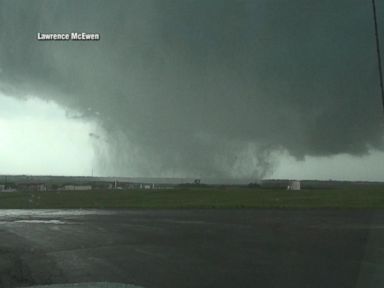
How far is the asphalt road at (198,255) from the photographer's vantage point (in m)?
11.2

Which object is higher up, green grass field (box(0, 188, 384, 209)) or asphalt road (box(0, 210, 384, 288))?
green grass field (box(0, 188, 384, 209))

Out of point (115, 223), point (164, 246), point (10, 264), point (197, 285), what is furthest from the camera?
point (115, 223)

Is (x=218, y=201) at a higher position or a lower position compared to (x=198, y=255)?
higher

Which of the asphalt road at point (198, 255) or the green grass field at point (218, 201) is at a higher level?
the green grass field at point (218, 201)

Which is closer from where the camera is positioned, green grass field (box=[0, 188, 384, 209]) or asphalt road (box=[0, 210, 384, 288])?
asphalt road (box=[0, 210, 384, 288])

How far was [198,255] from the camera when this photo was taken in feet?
48.7

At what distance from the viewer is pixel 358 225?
24.0m

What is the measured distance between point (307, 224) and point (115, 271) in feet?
47.1

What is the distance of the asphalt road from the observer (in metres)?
11.2

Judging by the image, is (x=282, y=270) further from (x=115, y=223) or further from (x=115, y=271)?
(x=115, y=223)

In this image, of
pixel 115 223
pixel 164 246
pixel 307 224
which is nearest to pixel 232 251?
pixel 164 246

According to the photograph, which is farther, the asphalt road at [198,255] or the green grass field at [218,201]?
the green grass field at [218,201]

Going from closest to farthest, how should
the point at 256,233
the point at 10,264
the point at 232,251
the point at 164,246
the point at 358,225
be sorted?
the point at 10,264, the point at 232,251, the point at 164,246, the point at 256,233, the point at 358,225

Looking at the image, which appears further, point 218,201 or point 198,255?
point 218,201
